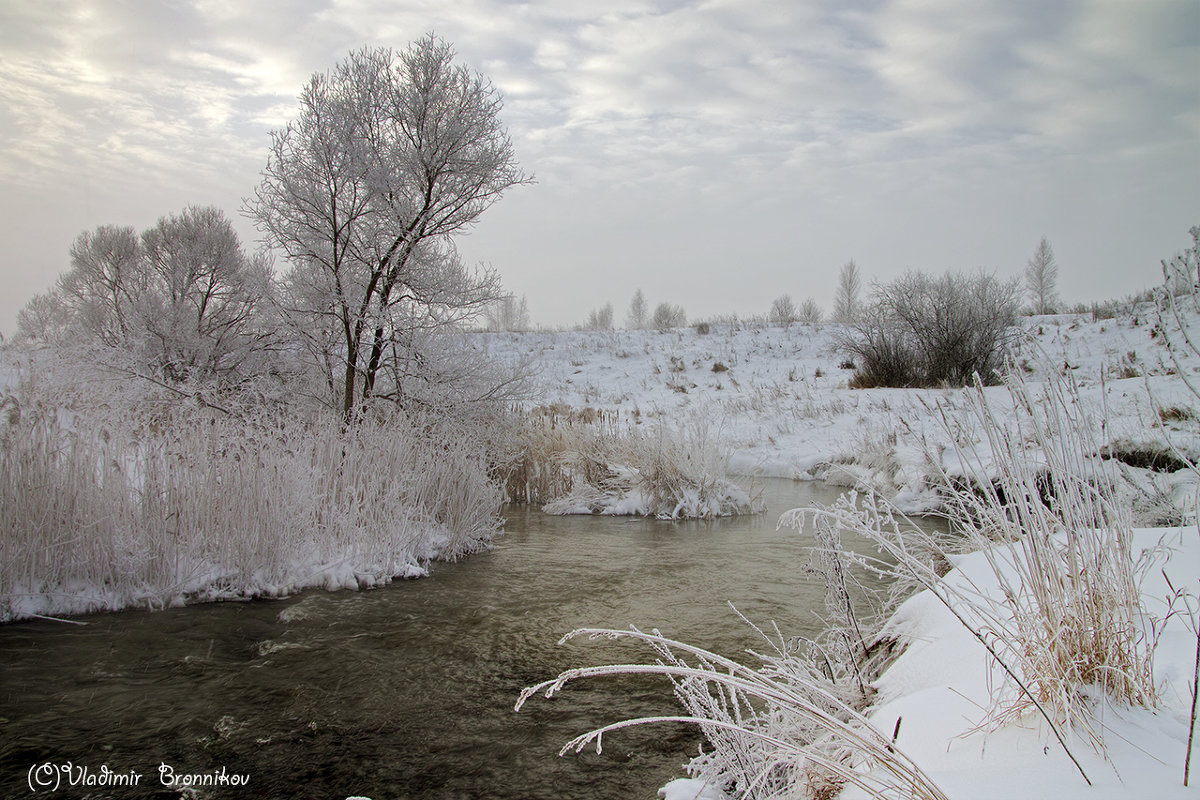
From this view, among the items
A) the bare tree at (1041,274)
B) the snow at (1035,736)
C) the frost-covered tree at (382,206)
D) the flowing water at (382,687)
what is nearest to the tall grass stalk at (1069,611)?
the snow at (1035,736)

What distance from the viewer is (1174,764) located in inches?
53.7

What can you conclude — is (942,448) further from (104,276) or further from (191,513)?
(104,276)

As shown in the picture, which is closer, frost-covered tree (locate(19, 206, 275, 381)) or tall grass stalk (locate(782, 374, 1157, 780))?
tall grass stalk (locate(782, 374, 1157, 780))

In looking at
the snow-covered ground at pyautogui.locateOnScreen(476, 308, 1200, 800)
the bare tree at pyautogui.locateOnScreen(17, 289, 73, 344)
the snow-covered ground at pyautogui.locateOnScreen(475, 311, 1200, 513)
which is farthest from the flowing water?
the bare tree at pyautogui.locateOnScreen(17, 289, 73, 344)

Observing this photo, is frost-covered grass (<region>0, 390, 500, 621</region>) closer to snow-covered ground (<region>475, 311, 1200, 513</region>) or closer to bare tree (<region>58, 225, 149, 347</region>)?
snow-covered ground (<region>475, 311, 1200, 513</region>)

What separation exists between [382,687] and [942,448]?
5034 mm

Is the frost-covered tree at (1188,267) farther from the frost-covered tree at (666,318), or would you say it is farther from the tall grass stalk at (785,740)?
the frost-covered tree at (666,318)

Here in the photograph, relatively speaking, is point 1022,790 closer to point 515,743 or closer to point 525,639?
point 515,743

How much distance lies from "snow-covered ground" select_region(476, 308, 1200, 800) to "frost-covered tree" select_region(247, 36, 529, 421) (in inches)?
90.2

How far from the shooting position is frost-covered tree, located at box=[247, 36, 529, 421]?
855cm

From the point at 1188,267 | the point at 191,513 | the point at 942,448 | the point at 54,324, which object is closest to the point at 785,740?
the point at 1188,267

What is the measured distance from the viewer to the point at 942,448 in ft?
19.9

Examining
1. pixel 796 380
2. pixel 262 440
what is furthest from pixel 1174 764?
pixel 796 380

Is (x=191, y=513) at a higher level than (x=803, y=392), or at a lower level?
lower
